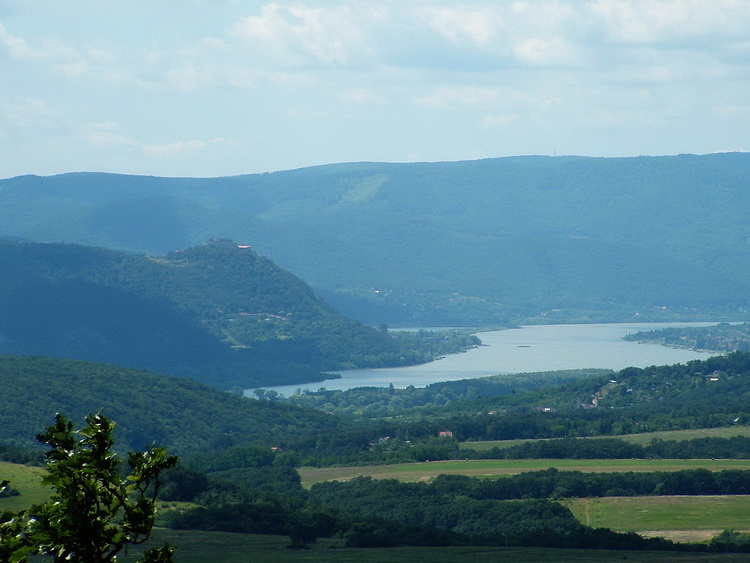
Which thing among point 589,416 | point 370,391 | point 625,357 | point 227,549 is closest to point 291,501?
point 227,549

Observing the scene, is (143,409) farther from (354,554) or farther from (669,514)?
(354,554)

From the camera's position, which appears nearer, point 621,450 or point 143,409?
point 621,450

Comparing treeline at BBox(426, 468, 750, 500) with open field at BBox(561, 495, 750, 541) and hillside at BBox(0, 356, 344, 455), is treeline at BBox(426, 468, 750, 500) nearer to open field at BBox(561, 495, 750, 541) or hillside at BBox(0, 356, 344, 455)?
open field at BBox(561, 495, 750, 541)

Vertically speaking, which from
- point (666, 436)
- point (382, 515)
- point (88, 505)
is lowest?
point (382, 515)

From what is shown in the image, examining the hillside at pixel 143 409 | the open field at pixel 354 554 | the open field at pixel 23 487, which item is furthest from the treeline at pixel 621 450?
the open field at pixel 354 554

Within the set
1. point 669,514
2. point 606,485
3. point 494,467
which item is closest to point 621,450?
point 494,467

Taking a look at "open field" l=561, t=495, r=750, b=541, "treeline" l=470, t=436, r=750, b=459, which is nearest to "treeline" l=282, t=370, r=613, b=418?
"treeline" l=470, t=436, r=750, b=459
